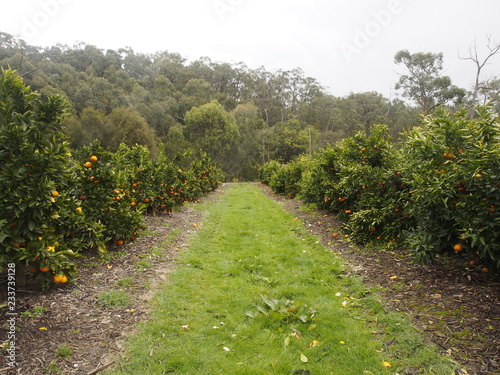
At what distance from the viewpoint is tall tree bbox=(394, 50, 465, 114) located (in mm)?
24938

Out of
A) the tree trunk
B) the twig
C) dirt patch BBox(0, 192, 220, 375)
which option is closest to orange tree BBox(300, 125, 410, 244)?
dirt patch BBox(0, 192, 220, 375)

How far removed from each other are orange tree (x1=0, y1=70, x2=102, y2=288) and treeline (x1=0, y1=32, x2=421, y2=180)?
71.5 feet

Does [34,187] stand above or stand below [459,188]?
below

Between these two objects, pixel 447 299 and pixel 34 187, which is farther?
pixel 447 299

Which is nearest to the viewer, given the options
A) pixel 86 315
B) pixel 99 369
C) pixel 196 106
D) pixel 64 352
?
pixel 99 369

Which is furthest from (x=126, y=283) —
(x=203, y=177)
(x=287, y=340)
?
(x=203, y=177)

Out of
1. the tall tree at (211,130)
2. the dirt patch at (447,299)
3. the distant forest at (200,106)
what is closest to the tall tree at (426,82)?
the distant forest at (200,106)

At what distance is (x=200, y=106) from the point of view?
3491 cm

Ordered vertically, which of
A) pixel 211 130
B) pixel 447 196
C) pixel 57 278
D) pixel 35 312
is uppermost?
pixel 211 130

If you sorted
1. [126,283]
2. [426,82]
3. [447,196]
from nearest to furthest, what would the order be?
[447,196]
[126,283]
[426,82]

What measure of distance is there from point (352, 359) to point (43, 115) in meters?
3.91

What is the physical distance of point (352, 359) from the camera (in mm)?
2670

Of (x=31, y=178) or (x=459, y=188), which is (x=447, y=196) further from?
(x=31, y=178)

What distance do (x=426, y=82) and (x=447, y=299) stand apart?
92.5 feet
